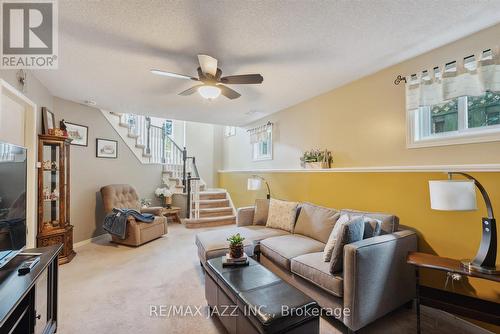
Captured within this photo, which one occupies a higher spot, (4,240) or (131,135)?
(131,135)

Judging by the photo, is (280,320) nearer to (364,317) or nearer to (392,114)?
(364,317)

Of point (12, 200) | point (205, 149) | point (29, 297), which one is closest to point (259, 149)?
point (205, 149)

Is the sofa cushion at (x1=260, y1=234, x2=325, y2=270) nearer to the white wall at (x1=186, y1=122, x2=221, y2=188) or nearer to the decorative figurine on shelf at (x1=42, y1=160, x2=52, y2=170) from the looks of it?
the decorative figurine on shelf at (x1=42, y1=160, x2=52, y2=170)

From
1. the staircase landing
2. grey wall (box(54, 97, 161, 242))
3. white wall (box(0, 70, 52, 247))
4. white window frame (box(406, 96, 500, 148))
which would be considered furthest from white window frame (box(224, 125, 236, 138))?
white window frame (box(406, 96, 500, 148))

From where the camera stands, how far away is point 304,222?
3.09 meters

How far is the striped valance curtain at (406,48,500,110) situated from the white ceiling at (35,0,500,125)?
27 centimetres

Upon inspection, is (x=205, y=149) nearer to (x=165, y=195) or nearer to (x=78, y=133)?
(x=165, y=195)

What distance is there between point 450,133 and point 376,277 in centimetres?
156

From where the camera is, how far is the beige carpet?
1.93 metres

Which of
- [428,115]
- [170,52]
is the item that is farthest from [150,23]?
Answer: [428,115]

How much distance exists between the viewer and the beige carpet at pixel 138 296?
193 centimetres

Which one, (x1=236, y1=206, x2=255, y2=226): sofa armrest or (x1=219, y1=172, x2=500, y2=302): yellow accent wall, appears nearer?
(x1=219, y1=172, x2=500, y2=302): yellow accent wall

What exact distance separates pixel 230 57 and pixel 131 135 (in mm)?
3801

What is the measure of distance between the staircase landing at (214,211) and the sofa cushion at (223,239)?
213 cm
